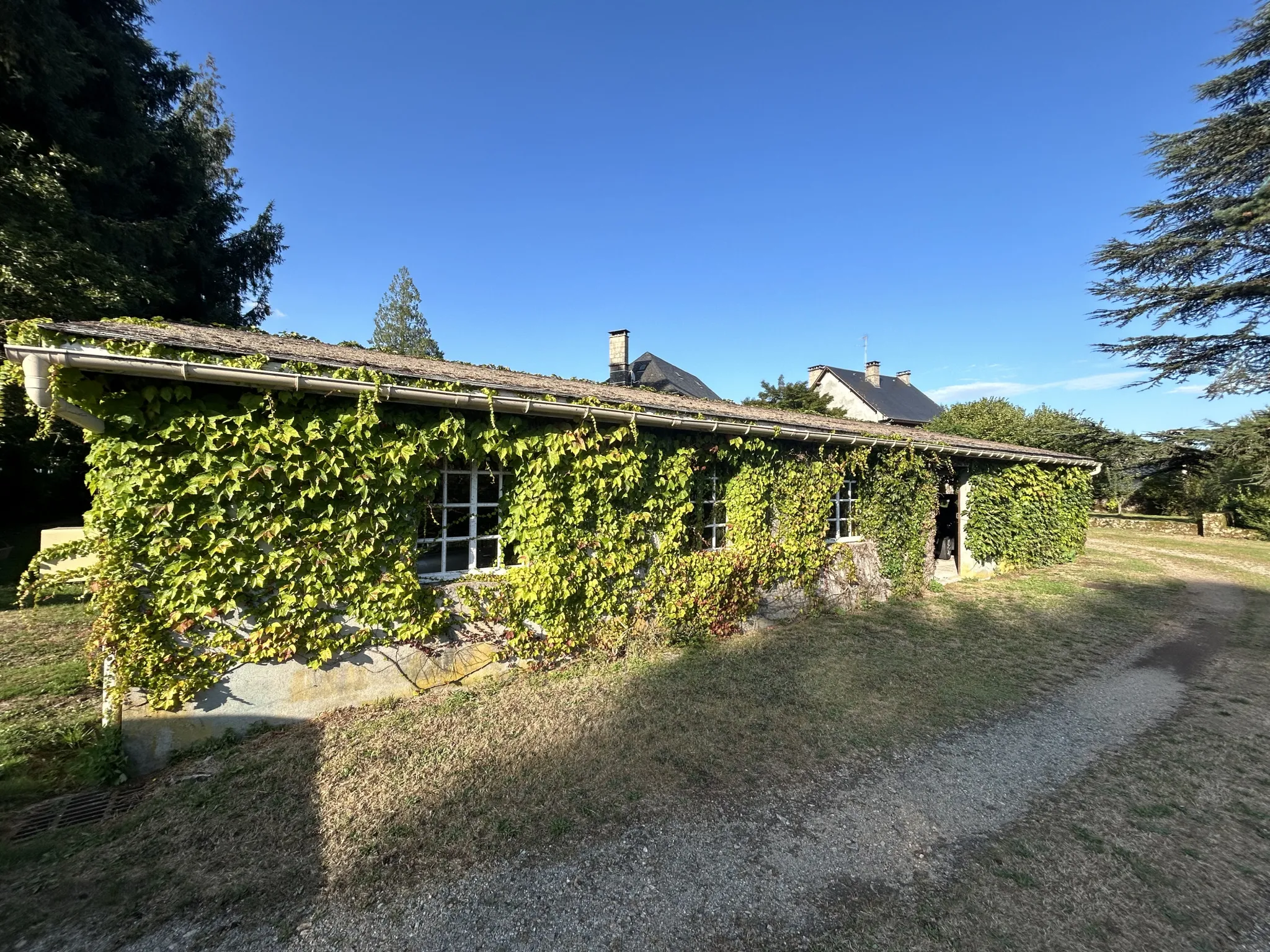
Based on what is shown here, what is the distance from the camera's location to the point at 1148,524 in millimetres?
22469

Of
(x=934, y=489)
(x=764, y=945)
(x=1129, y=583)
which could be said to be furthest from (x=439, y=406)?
(x=1129, y=583)

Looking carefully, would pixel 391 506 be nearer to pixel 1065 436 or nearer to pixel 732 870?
pixel 732 870

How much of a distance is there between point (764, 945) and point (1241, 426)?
24683 mm

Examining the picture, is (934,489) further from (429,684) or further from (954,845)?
(429,684)

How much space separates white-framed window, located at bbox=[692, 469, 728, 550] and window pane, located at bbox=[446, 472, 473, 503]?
3.06 metres

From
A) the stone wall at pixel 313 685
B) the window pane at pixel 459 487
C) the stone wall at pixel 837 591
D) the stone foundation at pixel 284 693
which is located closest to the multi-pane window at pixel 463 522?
the window pane at pixel 459 487

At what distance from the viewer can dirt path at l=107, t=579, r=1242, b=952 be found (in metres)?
2.54

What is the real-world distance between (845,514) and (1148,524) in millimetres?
22742

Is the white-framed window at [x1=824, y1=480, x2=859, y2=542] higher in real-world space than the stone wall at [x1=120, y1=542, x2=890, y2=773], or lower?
higher

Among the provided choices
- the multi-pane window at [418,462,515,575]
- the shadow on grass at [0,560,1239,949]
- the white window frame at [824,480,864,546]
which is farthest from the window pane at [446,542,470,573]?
the white window frame at [824,480,864,546]

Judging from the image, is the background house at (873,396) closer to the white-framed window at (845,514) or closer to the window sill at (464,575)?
the white-framed window at (845,514)

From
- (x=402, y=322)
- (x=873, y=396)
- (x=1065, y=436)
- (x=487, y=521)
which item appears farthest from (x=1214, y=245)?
(x=402, y=322)

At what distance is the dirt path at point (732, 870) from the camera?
2535 mm

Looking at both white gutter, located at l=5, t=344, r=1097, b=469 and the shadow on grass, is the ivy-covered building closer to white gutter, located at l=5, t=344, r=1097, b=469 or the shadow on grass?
white gutter, located at l=5, t=344, r=1097, b=469
